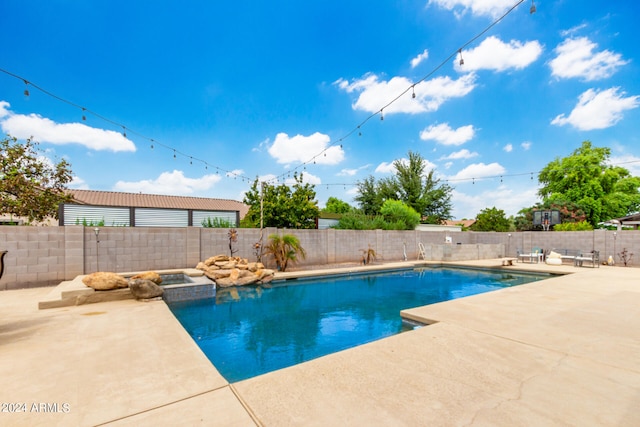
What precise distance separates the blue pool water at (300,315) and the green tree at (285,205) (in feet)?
13.7

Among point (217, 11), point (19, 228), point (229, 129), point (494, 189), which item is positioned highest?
point (217, 11)

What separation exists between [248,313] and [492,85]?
12.6 metres

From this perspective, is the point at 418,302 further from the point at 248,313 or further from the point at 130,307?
the point at 130,307

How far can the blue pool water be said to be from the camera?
11.7 feet

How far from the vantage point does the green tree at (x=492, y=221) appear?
17.3 metres

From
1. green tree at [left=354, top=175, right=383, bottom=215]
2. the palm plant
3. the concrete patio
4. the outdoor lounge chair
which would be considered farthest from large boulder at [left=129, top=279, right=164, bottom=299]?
green tree at [left=354, top=175, right=383, bottom=215]

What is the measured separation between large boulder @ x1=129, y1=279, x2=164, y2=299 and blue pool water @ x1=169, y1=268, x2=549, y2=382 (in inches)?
18.9

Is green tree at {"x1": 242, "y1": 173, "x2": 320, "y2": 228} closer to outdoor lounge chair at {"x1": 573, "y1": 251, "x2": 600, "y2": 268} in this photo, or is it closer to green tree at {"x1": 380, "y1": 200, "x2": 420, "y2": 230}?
green tree at {"x1": 380, "y1": 200, "x2": 420, "y2": 230}

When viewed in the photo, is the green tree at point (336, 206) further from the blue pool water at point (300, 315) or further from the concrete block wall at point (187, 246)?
the blue pool water at point (300, 315)

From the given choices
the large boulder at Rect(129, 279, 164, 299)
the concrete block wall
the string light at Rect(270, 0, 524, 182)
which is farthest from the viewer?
the concrete block wall

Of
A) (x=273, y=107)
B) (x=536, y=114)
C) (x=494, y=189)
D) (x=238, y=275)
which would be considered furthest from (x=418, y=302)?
(x=536, y=114)

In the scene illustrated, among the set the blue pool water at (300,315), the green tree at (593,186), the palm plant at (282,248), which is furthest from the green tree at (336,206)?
the blue pool water at (300,315)

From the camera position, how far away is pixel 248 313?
17.5 ft

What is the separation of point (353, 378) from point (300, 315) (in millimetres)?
3149
